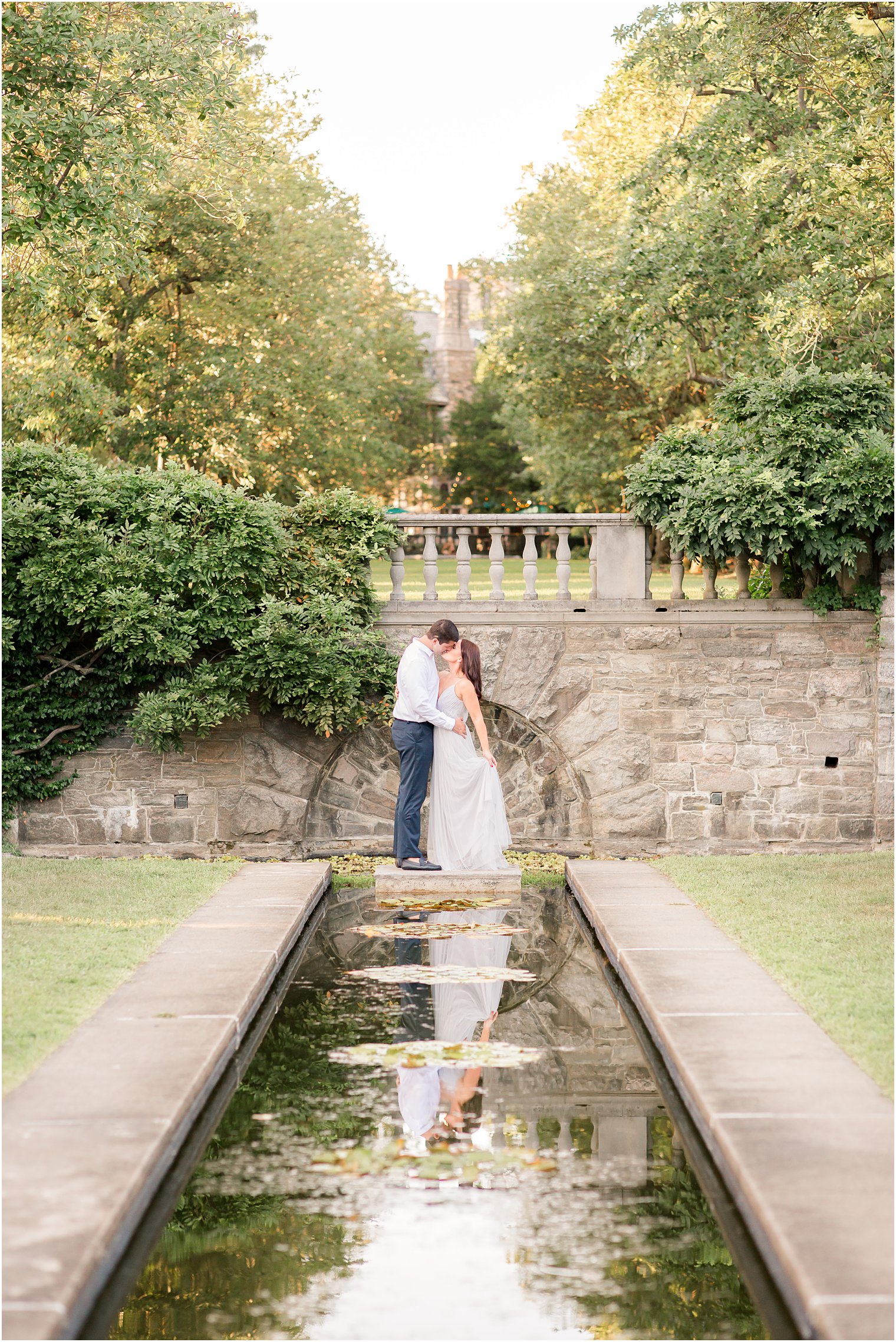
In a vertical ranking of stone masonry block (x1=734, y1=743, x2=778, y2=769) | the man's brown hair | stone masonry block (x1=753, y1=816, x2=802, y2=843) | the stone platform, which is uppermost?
the man's brown hair

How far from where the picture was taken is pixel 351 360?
33031 mm

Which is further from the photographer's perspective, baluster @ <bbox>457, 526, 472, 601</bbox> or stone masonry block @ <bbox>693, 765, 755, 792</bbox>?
stone masonry block @ <bbox>693, 765, 755, 792</bbox>

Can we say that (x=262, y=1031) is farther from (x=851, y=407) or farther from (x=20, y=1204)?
(x=851, y=407)

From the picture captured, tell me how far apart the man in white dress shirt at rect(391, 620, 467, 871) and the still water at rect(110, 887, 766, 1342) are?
3916 mm

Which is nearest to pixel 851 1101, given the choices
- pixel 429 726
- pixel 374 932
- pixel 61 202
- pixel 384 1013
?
pixel 384 1013

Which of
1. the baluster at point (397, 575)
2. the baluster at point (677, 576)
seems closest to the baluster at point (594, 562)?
the baluster at point (677, 576)

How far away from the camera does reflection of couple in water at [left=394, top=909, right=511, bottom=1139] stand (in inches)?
233

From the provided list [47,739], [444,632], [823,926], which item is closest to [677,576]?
[444,632]

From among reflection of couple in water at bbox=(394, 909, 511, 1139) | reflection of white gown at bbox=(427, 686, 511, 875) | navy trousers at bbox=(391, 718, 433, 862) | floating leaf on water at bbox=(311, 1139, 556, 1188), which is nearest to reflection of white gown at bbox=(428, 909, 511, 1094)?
reflection of couple in water at bbox=(394, 909, 511, 1139)

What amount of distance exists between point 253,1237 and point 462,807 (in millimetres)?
7306

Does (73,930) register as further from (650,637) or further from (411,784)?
(650,637)

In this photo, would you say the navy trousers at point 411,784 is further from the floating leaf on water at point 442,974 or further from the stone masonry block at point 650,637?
the floating leaf on water at point 442,974

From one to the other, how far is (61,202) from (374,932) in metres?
7.22

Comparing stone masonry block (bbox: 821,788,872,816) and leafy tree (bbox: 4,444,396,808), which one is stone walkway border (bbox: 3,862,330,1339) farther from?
stone masonry block (bbox: 821,788,872,816)
